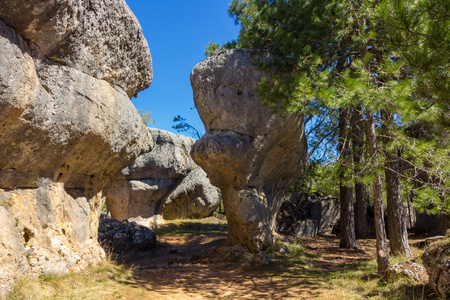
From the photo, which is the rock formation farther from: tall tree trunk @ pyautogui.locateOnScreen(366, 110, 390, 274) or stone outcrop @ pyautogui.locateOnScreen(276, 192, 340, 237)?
stone outcrop @ pyautogui.locateOnScreen(276, 192, 340, 237)

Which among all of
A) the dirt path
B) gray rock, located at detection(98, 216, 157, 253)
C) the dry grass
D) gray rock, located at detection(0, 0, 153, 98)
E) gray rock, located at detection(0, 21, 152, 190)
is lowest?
the dirt path

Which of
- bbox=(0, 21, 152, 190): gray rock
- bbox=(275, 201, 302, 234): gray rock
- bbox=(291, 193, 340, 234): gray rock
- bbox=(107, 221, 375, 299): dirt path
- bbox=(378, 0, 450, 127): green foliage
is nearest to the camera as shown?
bbox=(378, 0, 450, 127): green foliage

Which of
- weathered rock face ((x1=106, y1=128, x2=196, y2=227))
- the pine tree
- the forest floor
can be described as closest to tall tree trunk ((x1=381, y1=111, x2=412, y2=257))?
the pine tree

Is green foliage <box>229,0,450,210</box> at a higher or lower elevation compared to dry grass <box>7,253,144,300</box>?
higher

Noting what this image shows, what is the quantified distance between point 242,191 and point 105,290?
5.46 metres

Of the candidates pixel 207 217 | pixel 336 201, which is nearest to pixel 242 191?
pixel 336 201

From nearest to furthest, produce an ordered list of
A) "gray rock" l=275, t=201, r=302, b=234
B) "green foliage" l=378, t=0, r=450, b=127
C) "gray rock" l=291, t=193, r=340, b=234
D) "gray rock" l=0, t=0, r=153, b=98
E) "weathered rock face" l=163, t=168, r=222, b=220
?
"green foliage" l=378, t=0, r=450, b=127, "gray rock" l=0, t=0, r=153, b=98, "gray rock" l=275, t=201, r=302, b=234, "gray rock" l=291, t=193, r=340, b=234, "weathered rock face" l=163, t=168, r=222, b=220

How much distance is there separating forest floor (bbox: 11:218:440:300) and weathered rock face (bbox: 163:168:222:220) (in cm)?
1030

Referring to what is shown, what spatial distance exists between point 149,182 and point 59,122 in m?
13.5

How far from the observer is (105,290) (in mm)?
6012

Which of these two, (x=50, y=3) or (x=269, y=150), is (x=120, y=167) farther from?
(x=269, y=150)

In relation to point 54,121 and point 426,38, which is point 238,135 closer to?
point 54,121

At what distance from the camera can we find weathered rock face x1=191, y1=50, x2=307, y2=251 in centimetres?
1012

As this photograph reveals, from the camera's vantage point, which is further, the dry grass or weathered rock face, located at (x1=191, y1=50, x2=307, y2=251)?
weathered rock face, located at (x1=191, y1=50, x2=307, y2=251)
